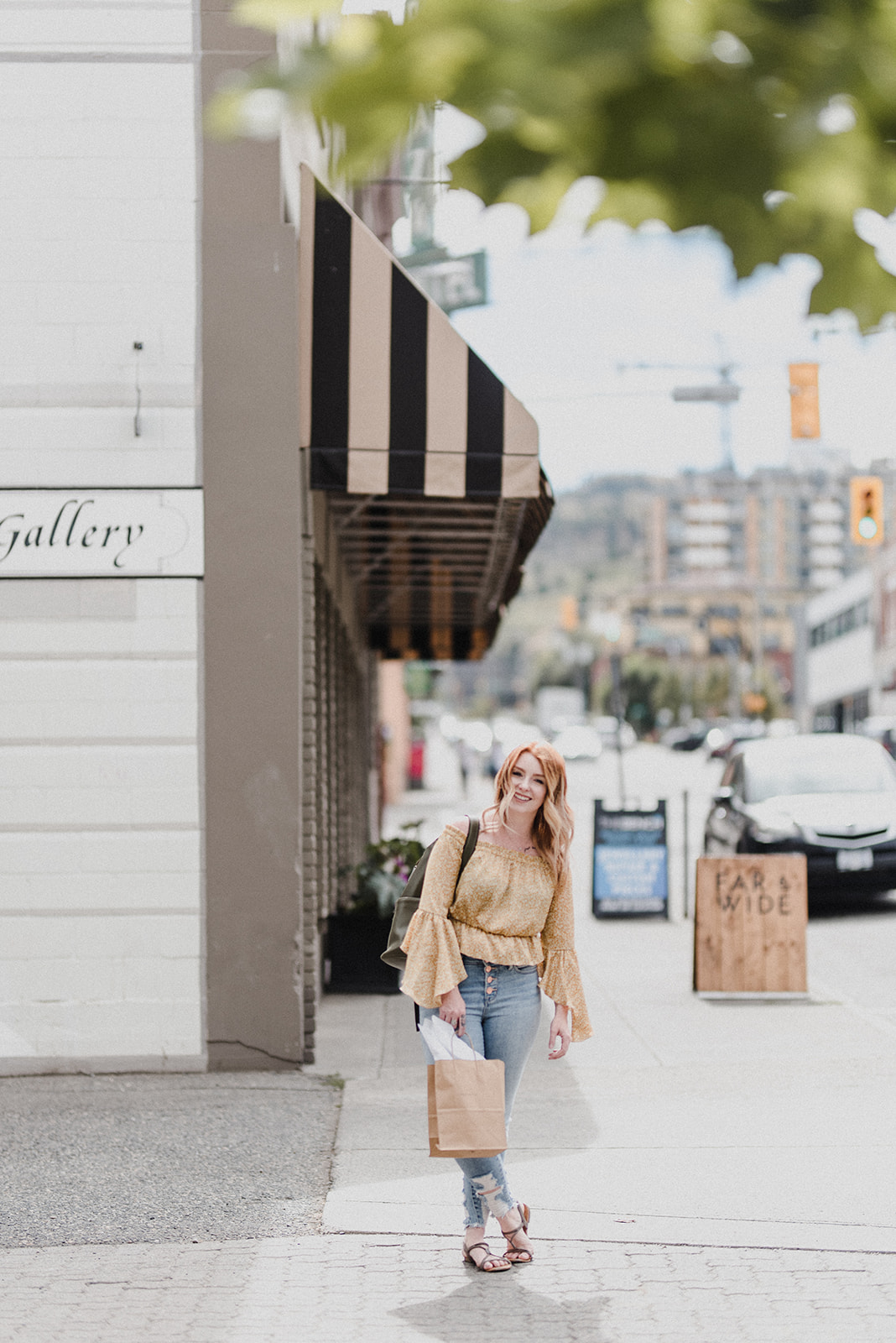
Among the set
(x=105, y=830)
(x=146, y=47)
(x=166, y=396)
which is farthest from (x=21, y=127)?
(x=105, y=830)

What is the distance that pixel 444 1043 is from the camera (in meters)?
5.27

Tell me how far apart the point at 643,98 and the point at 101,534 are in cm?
667

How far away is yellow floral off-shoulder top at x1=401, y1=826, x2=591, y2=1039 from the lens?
5305mm

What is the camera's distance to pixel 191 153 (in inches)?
342

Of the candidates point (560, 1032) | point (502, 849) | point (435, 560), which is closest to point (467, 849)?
point (502, 849)

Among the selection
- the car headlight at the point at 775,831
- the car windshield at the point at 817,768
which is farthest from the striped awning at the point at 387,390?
the car windshield at the point at 817,768

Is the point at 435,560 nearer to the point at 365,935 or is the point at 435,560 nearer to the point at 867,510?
the point at 365,935

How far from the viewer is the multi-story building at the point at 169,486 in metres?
8.48

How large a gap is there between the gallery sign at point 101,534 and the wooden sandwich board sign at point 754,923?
426 centimetres

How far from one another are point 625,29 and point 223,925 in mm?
6884

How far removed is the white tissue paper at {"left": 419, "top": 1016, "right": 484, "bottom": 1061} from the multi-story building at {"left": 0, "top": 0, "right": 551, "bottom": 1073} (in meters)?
3.27

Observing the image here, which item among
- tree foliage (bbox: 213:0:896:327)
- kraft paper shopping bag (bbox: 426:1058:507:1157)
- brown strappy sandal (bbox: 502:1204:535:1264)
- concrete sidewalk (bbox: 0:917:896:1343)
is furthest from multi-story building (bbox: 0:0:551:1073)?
tree foliage (bbox: 213:0:896:327)

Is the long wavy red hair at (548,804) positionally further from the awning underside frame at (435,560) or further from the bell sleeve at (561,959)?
the awning underside frame at (435,560)

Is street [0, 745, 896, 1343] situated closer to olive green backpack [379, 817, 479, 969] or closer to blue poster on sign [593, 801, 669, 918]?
olive green backpack [379, 817, 479, 969]
